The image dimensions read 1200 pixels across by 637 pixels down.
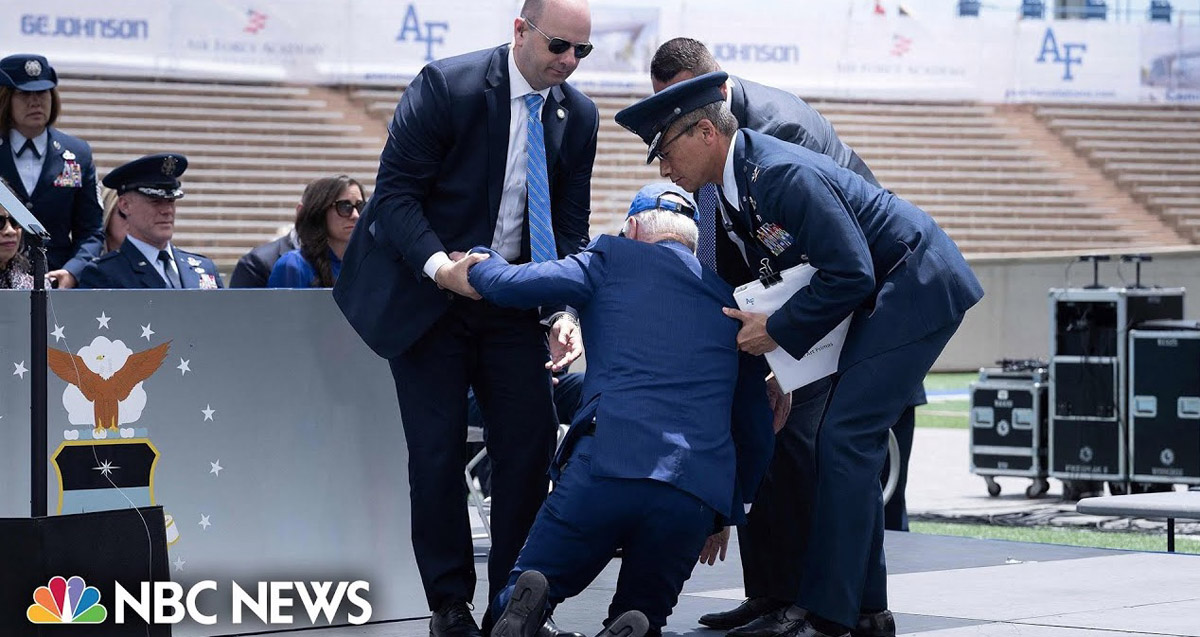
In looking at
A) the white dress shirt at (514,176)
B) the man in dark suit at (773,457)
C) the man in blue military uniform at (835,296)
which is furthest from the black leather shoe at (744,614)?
the white dress shirt at (514,176)

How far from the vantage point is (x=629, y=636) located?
3.49 m

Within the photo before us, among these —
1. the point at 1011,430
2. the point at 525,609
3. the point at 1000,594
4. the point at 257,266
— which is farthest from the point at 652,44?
the point at 525,609

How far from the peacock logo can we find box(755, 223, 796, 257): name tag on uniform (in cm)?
165

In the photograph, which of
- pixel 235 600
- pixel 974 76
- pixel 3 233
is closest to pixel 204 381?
pixel 235 600

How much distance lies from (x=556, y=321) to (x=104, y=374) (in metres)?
1.09

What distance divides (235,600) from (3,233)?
1.98m

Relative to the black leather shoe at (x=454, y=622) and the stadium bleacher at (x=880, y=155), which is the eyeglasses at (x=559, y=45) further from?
the stadium bleacher at (x=880, y=155)

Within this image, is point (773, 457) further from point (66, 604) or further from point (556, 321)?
point (66, 604)

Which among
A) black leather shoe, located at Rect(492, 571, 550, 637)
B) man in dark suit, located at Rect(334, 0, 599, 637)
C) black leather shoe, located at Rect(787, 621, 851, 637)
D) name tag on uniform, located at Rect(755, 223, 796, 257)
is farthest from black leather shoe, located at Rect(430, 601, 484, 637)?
name tag on uniform, located at Rect(755, 223, 796, 257)

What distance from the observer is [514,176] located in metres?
4.04

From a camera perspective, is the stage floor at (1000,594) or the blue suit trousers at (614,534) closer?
the blue suit trousers at (614,534)

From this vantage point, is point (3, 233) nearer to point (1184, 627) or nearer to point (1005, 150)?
point (1184, 627)

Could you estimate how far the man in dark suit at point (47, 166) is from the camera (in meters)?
5.93

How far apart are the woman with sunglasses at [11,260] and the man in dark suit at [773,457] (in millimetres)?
2378
